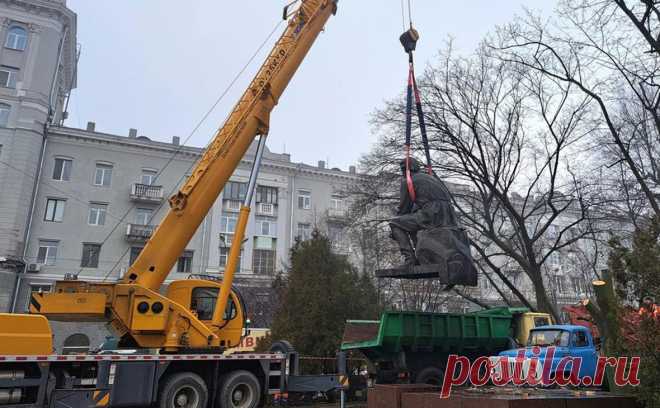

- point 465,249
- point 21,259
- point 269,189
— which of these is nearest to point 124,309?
point 465,249

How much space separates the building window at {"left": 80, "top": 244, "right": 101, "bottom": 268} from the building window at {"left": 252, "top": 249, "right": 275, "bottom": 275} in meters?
11.1

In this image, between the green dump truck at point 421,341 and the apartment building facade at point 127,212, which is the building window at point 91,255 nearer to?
the apartment building facade at point 127,212

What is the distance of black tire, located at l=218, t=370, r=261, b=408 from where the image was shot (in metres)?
11.1

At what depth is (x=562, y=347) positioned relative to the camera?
490 inches

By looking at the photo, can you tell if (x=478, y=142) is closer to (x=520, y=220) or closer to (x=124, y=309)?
(x=520, y=220)

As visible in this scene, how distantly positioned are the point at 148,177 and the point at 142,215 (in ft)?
9.74

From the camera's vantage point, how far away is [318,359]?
16406 millimetres

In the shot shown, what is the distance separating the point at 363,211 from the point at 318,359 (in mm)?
6918

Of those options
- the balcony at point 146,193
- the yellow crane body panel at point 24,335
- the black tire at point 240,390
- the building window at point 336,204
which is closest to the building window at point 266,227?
the building window at point 336,204

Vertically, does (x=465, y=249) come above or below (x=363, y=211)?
below

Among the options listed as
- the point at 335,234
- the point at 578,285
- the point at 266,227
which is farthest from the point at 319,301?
the point at 578,285

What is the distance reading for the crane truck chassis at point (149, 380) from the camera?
9.29 m

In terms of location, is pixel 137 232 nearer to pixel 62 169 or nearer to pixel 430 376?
pixel 62 169

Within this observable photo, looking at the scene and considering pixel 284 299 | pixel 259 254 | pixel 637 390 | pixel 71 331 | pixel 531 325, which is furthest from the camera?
pixel 259 254
